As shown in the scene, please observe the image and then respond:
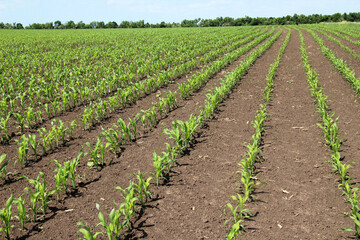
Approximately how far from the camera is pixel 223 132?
5.89 metres

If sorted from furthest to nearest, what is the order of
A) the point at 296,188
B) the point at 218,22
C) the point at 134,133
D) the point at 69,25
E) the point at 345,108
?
the point at 218,22 → the point at 69,25 → the point at 345,108 → the point at 134,133 → the point at 296,188

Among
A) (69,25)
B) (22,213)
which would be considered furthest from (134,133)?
(69,25)

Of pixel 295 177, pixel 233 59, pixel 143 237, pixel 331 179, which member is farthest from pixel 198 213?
pixel 233 59

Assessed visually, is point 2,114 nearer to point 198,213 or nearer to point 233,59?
point 198,213

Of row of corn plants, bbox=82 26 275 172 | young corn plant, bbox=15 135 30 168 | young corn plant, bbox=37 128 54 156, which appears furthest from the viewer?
young corn plant, bbox=37 128 54 156

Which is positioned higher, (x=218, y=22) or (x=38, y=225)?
(x=218, y=22)

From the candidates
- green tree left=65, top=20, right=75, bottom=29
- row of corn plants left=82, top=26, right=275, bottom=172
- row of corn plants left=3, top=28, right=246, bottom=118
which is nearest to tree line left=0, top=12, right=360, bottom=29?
green tree left=65, top=20, right=75, bottom=29

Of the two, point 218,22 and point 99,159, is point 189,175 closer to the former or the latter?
point 99,159

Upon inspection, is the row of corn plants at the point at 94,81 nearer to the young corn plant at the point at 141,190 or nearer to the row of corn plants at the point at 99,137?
the row of corn plants at the point at 99,137

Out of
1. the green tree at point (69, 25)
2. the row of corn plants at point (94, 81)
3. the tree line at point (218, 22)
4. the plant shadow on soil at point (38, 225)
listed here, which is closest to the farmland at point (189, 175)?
the plant shadow on soil at point (38, 225)

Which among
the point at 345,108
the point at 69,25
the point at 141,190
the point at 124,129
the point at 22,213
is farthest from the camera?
the point at 69,25

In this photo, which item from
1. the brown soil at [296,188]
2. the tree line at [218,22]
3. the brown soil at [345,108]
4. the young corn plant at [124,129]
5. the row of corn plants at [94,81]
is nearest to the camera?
the brown soil at [296,188]

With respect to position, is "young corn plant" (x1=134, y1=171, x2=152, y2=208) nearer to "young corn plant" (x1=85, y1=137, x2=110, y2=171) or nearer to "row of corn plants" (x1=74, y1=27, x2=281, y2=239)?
"row of corn plants" (x1=74, y1=27, x2=281, y2=239)

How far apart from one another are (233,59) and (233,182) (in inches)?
462
